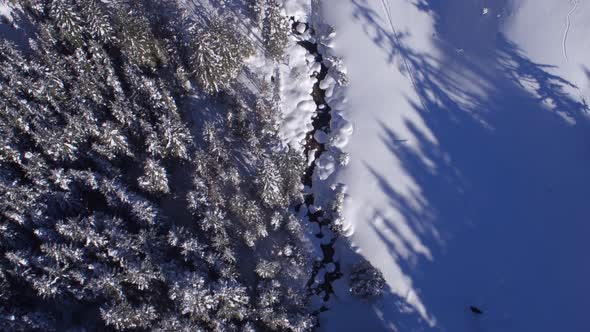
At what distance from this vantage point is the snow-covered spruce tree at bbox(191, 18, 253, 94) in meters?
36.1

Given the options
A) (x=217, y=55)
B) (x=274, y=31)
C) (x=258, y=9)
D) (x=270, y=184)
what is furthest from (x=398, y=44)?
(x=270, y=184)

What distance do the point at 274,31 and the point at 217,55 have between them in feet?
25.1

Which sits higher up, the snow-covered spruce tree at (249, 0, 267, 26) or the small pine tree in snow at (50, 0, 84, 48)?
the snow-covered spruce tree at (249, 0, 267, 26)

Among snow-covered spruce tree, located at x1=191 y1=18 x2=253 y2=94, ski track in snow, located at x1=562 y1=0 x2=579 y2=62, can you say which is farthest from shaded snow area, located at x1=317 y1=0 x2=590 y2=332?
snow-covered spruce tree, located at x1=191 y1=18 x2=253 y2=94

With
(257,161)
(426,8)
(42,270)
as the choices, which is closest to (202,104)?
(257,161)

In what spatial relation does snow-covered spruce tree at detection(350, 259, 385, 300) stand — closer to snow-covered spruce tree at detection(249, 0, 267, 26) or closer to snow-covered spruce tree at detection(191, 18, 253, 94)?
snow-covered spruce tree at detection(191, 18, 253, 94)

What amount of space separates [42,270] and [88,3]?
24.2m

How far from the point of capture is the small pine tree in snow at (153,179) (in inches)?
1228

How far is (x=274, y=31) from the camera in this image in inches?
1608

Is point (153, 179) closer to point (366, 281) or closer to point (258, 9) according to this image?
point (366, 281)

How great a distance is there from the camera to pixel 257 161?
39281 mm

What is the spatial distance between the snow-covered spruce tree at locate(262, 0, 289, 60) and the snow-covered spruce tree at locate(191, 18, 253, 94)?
Result: 8.71 ft

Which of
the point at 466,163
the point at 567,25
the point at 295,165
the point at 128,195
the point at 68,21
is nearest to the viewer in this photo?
the point at 128,195

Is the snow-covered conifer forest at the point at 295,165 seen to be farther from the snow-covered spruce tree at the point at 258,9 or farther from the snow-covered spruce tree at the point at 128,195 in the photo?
the snow-covered spruce tree at the point at 258,9
